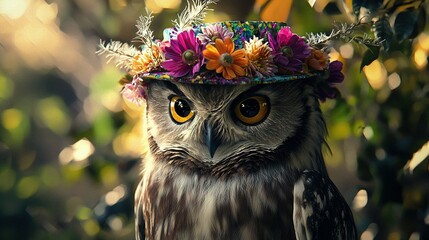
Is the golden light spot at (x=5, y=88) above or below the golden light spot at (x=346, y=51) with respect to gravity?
above

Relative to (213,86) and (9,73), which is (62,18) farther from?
(213,86)

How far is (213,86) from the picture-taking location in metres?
1.62

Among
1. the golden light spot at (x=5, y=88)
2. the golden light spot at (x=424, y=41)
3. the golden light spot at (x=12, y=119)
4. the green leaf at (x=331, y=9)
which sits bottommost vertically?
the golden light spot at (x=424, y=41)

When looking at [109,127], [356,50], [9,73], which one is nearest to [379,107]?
[356,50]

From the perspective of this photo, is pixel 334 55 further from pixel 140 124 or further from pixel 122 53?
pixel 122 53

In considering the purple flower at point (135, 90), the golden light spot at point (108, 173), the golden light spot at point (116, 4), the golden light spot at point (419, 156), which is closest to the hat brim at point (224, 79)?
the purple flower at point (135, 90)

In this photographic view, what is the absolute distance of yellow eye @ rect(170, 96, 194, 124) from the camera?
1666 mm

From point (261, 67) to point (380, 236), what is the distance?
1.02m

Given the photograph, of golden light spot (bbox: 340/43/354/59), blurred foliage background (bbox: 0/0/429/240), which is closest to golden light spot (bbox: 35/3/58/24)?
blurred foliage background (bbox: 0/0/429/240)

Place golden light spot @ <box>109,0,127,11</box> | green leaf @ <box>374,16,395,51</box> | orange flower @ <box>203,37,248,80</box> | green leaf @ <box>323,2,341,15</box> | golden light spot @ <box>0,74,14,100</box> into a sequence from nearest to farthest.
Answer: orange flower @ <box>203,37,248,80</box> → green leaf @ <box>374,16,395,51</box> → green leaf @ <box>323,2,341,15</box> → golden light spot @ <box>109,0,127,11</box> → golden light spot @ <box>0,74,14,100</box>

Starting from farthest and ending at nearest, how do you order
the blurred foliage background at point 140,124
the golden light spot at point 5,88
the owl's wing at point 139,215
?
the golden light spot at point 5,88
the blurred foliage background at point 140,124
the owl's wing at point 139,215

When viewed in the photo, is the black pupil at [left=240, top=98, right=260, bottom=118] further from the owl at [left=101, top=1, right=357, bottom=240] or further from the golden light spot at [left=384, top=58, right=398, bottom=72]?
the golden light spot at [left=384, top=58, right=398, bottom=72]

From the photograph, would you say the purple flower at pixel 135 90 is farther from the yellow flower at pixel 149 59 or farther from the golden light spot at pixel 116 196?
the golden light spot at pixel 116 196

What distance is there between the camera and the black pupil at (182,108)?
1.67 meters
